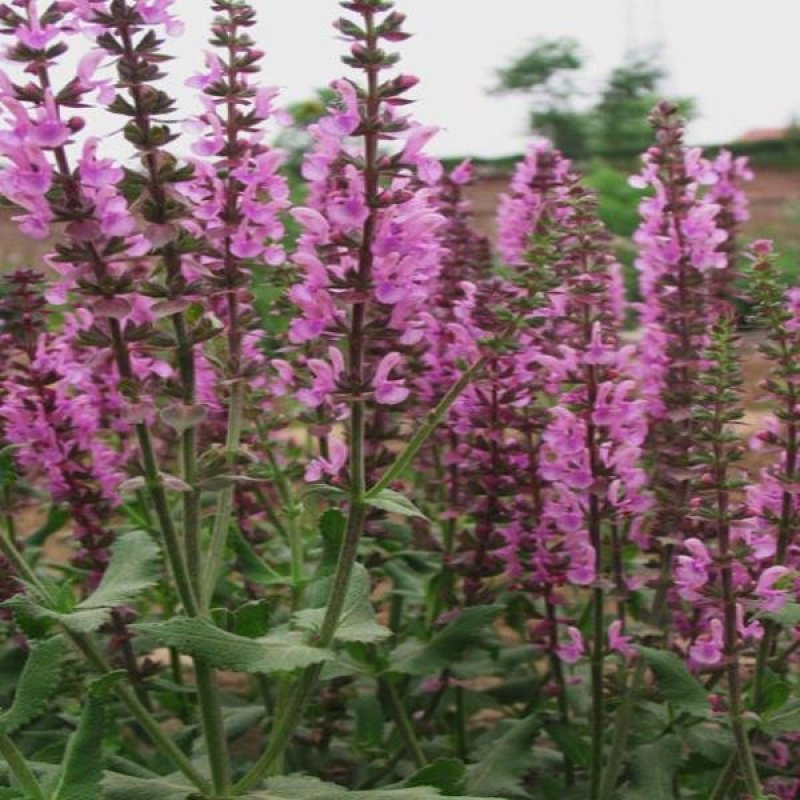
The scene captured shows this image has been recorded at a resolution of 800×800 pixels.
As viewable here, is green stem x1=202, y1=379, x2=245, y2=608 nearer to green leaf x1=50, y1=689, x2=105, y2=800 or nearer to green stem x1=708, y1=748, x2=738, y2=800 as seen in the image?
green leaf x1=50, y1=689, x2=105, y2=800

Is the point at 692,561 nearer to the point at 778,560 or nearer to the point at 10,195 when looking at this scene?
the point at 778,560

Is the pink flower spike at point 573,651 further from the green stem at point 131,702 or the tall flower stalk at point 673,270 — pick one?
the green stem at point 131,702

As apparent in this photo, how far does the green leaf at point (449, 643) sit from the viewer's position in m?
2.44

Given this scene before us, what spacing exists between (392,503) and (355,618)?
299mm

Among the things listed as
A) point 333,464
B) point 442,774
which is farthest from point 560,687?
point 333,464

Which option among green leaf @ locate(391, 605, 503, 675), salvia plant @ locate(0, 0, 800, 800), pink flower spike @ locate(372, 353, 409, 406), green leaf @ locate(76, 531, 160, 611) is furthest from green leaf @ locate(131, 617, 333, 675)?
green leaf @ locate(391, 605, 503, 675)

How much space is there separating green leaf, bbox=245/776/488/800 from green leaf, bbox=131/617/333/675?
0.22 meters

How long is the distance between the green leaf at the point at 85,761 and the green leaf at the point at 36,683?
7 cm

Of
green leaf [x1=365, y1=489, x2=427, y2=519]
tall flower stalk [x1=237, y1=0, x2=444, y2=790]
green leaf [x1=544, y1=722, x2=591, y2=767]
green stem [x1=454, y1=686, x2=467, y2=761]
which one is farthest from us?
green stem [x1=454, y1=686, x2=467, y2=761]

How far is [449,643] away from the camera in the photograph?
8.14 feet

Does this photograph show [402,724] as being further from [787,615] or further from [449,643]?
[787,615]

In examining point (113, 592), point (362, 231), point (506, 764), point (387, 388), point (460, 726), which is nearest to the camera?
point (362, 231)

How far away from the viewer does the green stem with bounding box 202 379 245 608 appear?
6.77ft

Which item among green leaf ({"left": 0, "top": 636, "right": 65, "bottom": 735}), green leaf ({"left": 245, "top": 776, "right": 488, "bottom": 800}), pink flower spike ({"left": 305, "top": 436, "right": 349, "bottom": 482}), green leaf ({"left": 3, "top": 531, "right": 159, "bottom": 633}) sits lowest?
green leaf ({"left": 245, "top": 776, "right": 488, "bottom": 800})
